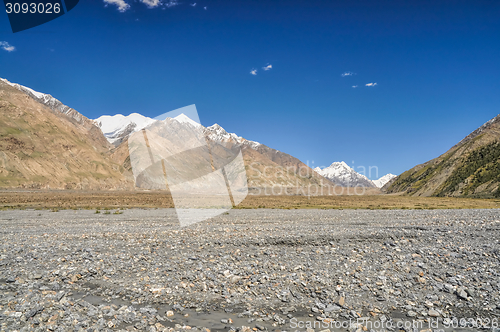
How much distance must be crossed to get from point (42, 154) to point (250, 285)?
157 meters

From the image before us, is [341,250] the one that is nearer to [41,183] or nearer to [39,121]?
[41,183]

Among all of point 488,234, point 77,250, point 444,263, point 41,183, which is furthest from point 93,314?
point 41,183

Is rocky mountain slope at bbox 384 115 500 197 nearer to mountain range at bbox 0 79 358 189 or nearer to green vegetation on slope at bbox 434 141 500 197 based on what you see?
green vegetation on slope at bbox 434 141 500 197

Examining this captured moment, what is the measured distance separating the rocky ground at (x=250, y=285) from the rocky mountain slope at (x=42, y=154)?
125976 mm

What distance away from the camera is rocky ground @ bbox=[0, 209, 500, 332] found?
805 centimetres

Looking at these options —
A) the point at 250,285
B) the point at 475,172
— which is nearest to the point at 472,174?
the point at 475,172

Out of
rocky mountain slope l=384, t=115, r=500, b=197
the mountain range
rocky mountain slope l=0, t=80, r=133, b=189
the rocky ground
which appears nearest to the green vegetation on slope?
rocky mountain slope l=384, t=115, r=500, b=197

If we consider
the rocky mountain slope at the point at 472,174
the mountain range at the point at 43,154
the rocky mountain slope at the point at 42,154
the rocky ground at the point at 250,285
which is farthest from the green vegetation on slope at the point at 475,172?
the rocky mountain slope at the point at 42,154

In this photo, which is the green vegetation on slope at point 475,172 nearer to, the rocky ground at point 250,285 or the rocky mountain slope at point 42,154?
the rocky ground at point 250,285

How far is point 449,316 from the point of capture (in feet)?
27.4

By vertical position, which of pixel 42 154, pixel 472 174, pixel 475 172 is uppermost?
pixel 42 154

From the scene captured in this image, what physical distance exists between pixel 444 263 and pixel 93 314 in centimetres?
1298

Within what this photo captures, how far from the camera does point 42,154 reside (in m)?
134

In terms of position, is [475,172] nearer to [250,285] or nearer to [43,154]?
[250,285]
